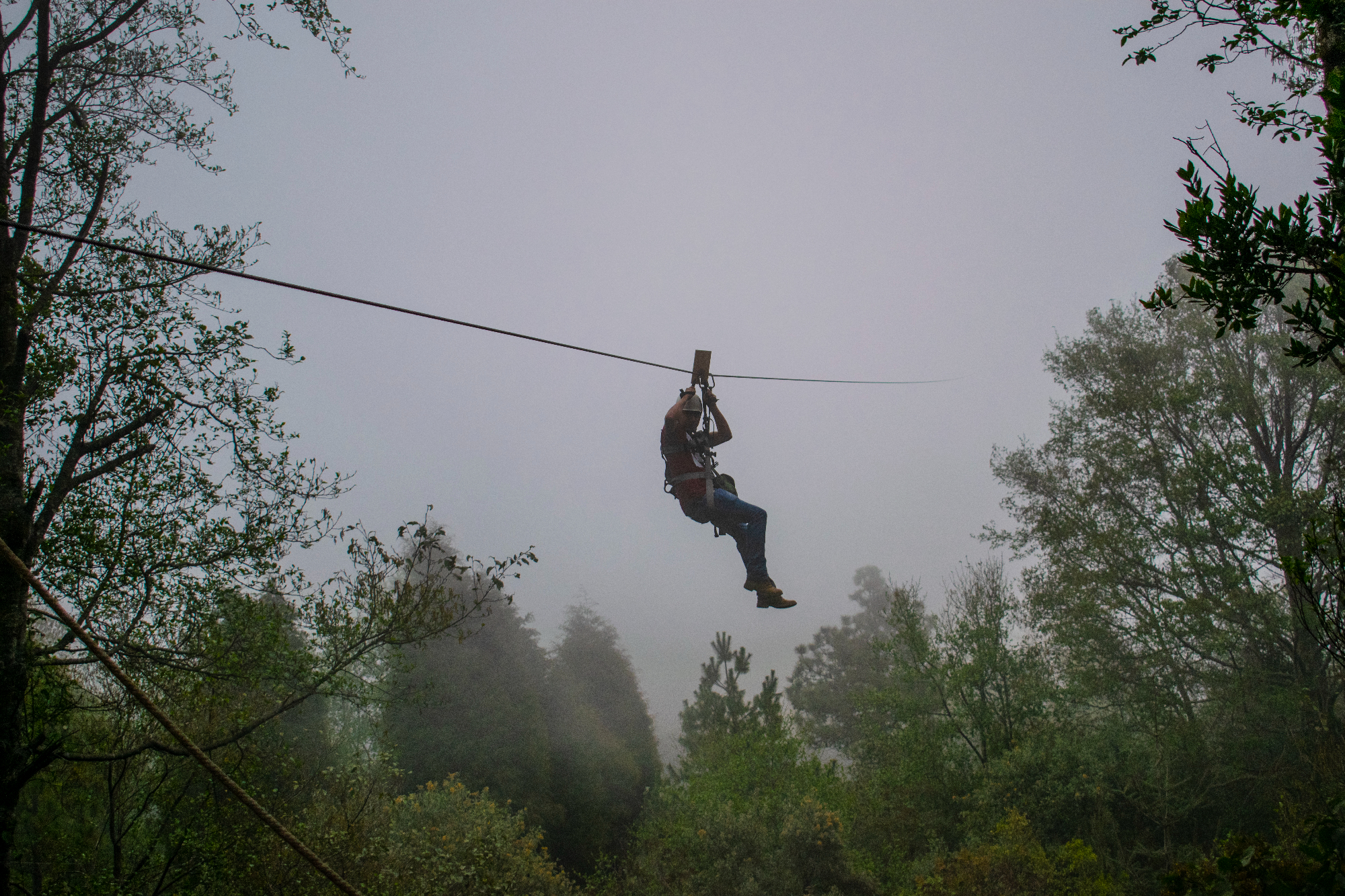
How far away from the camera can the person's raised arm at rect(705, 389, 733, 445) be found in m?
7.48

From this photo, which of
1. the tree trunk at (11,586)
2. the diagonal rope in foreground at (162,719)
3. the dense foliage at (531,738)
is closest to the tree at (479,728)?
the dense foliage at (531,738)

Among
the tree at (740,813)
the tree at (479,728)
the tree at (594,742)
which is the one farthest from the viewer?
the tree at (594,742)

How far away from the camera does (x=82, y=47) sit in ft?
24.3

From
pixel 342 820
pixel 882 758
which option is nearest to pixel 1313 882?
pixel 342 820

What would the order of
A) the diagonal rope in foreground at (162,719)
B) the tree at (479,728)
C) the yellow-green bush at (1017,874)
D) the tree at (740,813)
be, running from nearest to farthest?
the diagonal rope in foreground at (162,719), the yellow-green bush at (1017,874), the tree at (740,813), the tree at (479,728)

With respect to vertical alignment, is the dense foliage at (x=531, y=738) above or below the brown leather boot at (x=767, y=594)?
below

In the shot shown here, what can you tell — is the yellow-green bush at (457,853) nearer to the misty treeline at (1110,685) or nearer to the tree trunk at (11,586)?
the misty treeline at (1110,685)

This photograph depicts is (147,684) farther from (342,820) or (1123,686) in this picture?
(1123,686)

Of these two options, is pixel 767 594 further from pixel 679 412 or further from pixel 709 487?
pixel 679 412

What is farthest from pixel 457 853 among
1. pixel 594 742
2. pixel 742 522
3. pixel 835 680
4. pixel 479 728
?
pixel 835 680

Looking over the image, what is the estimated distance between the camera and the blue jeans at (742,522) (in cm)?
752

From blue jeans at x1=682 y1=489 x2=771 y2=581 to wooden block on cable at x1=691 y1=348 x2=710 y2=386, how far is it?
1100 mm

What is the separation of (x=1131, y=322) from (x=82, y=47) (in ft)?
72.3

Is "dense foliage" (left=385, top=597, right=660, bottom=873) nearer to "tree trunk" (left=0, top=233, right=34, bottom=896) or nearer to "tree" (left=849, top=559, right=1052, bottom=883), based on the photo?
"tree" (left=849, top=559, right=1052, bottom=883)
